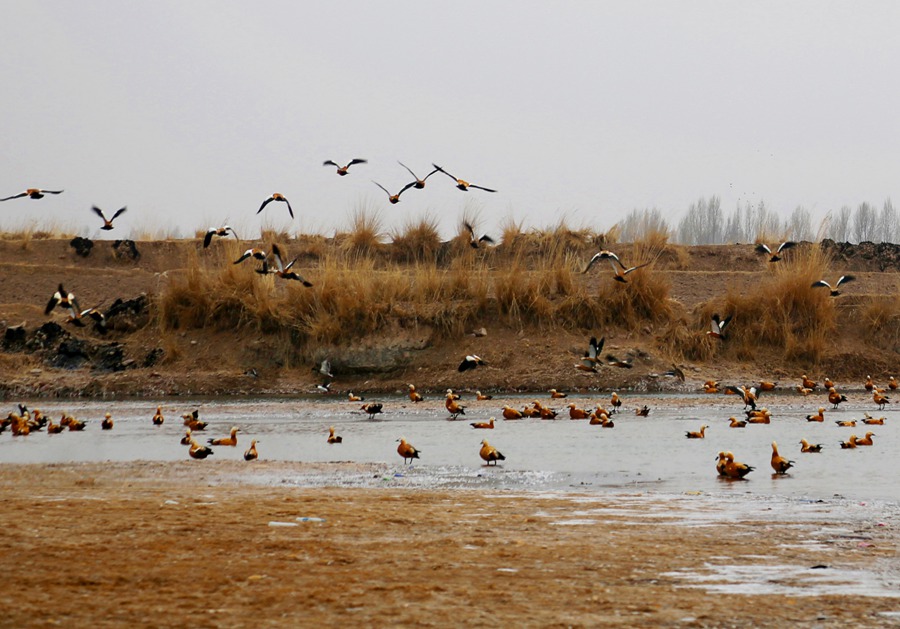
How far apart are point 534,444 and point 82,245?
31.2 metres

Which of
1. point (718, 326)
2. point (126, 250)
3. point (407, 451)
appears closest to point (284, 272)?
point (718, 326)

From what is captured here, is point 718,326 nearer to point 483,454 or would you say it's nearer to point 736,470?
point 483,454

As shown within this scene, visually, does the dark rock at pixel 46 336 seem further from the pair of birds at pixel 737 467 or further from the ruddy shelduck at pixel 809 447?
the pair of birds at pixel 737 467

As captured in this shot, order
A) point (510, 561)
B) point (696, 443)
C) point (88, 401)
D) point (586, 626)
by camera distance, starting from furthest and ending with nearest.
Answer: point (88, 401)
point (696, 443)
point (510, 561)
point (586, 626)

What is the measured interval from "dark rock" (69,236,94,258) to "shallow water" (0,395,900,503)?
58.5 ft

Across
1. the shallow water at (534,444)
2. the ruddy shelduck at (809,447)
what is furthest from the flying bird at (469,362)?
the ruddy shelduck at (809,447)

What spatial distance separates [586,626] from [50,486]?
8642 millimetres

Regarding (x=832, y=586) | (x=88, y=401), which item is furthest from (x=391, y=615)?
(x=88, y=401)

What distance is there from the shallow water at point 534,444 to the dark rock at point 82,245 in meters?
17.8

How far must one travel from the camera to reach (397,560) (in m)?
8.01

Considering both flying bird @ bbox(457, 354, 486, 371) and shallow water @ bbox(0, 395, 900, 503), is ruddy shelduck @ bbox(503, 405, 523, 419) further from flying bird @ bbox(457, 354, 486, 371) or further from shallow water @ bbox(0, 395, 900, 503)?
flying bird @ bbox(457, 354, 486, 371)

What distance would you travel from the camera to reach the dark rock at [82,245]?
146ft

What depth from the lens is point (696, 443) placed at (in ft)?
60.5

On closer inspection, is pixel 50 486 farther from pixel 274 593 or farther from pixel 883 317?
pixel 883 317
